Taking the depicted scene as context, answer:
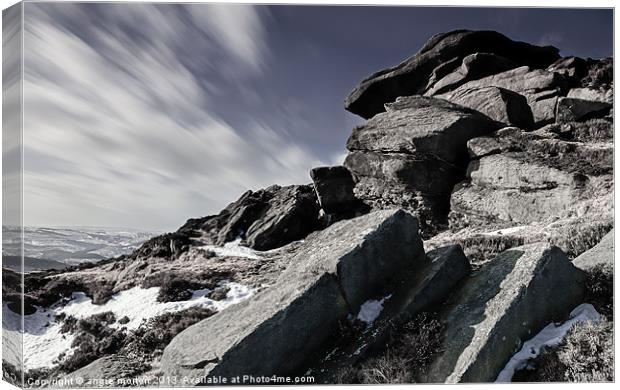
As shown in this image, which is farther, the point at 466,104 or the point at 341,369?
the point at 466,104

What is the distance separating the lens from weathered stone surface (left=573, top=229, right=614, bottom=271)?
9305 millimetres

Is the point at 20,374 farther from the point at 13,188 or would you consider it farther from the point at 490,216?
the point at 490,216

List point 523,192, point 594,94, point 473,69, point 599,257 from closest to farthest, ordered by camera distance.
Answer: point 599,257, point 523,192, point 594,94, point 473,69

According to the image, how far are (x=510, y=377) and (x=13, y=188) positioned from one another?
12540 millimetres

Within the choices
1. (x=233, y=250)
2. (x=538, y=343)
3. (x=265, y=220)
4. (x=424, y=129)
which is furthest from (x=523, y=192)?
(x=233, y=250)

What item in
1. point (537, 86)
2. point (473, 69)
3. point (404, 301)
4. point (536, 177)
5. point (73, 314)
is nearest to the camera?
point (404, 301)

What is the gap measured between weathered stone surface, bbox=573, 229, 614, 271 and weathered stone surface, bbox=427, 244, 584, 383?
881 millimetres

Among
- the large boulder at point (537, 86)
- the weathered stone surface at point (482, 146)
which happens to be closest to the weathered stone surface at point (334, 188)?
the weathered stone surface at point (482, 146)

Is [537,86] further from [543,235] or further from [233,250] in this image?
[233,250]

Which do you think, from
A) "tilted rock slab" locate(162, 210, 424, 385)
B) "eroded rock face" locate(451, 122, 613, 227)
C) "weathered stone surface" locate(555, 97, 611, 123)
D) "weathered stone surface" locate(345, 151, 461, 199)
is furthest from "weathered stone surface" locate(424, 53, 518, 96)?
"tilted rock slab" locate(162, 210, 424, 385)

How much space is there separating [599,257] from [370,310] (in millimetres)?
6039

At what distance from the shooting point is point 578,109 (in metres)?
20.7

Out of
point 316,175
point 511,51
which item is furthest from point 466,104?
point 316,175

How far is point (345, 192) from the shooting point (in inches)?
1130
